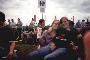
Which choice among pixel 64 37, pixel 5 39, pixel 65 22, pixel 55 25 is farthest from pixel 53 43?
pixel 5 39

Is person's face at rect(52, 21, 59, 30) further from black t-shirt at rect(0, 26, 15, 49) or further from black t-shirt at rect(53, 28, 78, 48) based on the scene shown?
black t-shirt at rect(0, 26, 15, 49)

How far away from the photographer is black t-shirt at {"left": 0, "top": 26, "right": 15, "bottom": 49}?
16.8 ft

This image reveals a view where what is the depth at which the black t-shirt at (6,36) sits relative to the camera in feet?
16.8

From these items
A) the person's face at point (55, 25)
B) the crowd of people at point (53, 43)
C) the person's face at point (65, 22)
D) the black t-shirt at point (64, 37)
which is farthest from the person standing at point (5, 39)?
the person's face at point (55, 25)

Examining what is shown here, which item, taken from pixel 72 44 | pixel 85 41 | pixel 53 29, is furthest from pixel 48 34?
pixel 85 41

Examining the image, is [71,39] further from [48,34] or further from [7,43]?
[7,43]

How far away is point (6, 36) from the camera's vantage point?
523 cm

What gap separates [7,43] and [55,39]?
125 centimetres

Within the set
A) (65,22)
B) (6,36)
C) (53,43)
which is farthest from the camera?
(65,22)

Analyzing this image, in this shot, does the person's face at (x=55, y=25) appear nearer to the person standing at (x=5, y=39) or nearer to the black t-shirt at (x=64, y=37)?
the black t-shirt at (x=64, y=37)

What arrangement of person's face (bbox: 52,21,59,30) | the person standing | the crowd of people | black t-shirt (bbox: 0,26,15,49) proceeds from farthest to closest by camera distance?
person's face (bbox: 52,21,59,30) → black t-shirt (bbox: 0,26,15,49) → the crowd of people → the person standing

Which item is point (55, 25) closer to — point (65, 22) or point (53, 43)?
→ point (65, 22)

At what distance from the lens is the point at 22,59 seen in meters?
7.61

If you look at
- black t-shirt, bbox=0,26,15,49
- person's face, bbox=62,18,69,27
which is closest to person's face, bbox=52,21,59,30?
person's face, bbox=62,18,69,27
